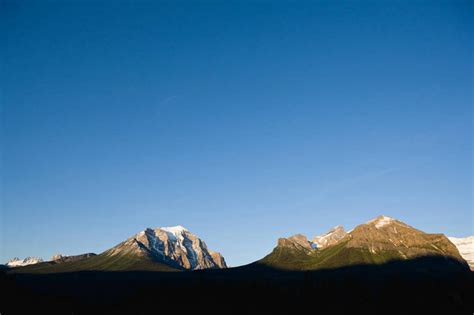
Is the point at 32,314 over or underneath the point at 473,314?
over

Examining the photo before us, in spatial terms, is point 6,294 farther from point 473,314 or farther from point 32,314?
point 473,314

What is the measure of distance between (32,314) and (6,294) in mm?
16198

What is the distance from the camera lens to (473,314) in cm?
19788

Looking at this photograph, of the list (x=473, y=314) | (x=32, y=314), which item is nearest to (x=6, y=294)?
(x=32, y=314)

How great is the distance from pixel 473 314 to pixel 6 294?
217 m

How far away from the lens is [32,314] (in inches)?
7776

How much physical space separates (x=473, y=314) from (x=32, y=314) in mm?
208387

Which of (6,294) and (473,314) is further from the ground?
(6,294)

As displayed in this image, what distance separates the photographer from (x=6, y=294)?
190125mm
